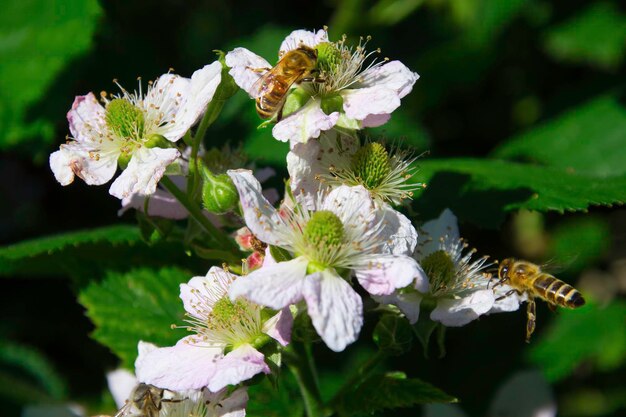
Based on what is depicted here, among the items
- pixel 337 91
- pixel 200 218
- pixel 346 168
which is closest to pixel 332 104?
pixel 337 91

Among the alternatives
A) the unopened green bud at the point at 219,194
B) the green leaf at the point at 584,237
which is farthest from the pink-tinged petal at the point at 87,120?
the green leaf at the point at 584,237

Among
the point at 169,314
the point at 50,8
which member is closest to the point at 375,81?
the point at 169,314

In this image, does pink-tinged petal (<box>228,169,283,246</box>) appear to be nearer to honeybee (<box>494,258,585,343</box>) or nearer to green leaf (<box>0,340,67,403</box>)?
honeybee (<box>494,258,585,343</box>)

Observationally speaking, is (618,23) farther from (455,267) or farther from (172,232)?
(172,232)

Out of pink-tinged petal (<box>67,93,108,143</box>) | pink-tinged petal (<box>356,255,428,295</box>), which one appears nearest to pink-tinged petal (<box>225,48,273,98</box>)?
pink-tinged petal (<box>67,93,108,143</box>)

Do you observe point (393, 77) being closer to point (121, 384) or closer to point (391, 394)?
point (391, 394)

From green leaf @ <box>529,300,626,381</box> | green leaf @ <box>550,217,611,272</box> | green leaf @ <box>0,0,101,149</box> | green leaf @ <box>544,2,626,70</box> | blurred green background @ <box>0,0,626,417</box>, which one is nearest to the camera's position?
blurred green background @ <box>0,0,626,417</box>

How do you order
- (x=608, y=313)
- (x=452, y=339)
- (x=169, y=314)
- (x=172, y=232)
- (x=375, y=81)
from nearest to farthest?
(x=375, y=81) → (x=172, y=232) → (x=169, y=314) → (x=452, y=339) → (x=608, y=313)

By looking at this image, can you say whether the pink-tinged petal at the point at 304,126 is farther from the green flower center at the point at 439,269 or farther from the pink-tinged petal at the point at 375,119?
the green flower center at the point at 439,269
